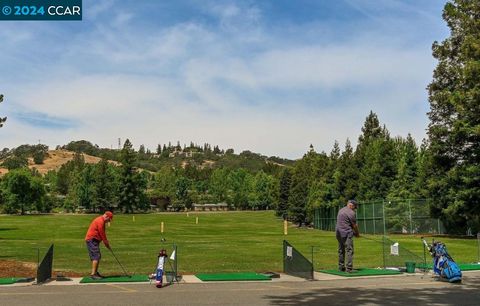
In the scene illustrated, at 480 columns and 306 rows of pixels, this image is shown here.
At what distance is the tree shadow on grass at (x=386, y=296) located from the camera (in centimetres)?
1090

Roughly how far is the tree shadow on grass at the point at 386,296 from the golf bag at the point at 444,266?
22.9 inches

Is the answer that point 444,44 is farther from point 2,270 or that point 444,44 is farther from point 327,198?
point 2,270

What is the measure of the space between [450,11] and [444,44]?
8.39ft

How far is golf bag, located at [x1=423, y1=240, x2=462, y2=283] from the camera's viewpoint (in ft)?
45.2

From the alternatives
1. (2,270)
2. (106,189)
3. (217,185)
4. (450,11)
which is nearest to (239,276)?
(2,270)

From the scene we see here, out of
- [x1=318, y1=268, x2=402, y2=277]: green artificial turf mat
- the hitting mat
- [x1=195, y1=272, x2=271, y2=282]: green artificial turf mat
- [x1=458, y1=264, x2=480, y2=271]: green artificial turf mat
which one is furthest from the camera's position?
[x1=458, y1=264, x2=480, y2=271]: green artificial turf mat

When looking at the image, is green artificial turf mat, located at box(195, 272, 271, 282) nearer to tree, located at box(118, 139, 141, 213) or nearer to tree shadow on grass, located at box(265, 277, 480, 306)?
tree shadow on grass, located at box(265, 277, 480, 306)

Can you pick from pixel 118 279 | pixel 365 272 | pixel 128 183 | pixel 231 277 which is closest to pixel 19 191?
pixel 128 183

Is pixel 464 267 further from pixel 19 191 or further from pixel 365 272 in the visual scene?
pixel 19 191

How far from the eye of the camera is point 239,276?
1524cm

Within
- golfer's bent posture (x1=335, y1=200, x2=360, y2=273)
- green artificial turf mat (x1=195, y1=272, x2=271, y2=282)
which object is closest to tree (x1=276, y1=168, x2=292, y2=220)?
golfer's bent posture (x1=335, y1=200, x2=360, y2=273)

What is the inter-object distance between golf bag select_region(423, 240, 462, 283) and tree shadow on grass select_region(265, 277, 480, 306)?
1.91 feet

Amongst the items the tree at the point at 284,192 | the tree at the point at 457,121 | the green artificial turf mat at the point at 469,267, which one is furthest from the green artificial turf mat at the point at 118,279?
the tree at the point at 284,192

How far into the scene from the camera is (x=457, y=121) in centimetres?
3691
